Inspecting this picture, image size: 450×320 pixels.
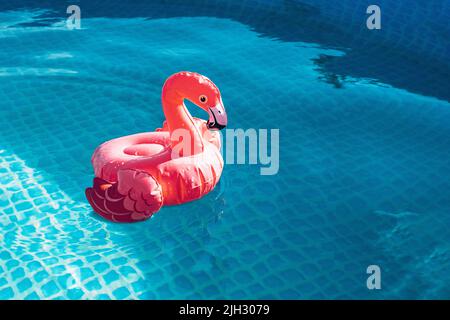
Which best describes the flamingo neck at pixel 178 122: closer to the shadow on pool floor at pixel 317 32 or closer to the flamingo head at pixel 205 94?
the flamingo head at pixel 205 94

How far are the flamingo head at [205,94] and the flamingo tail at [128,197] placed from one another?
493 millimetres

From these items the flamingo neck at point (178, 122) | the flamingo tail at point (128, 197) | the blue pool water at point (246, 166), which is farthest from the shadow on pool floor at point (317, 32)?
the flamingo tail at point (128, 197)

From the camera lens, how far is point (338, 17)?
6957 mm

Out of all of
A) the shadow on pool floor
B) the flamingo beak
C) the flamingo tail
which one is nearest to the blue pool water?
the shadow on pool floor

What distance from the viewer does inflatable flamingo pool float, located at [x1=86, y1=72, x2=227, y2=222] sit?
371 centimetres

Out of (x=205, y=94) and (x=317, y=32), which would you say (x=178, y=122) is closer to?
(x=205, y=94)

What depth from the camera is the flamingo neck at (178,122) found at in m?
3.94

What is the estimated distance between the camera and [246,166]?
4.67 metres

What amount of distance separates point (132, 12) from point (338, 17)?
2240 mm

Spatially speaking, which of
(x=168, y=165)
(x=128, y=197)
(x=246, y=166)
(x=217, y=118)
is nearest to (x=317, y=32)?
(x=246, y=166)

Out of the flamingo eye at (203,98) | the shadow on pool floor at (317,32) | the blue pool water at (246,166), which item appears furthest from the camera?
the shadow on pool floor at (317,32)
